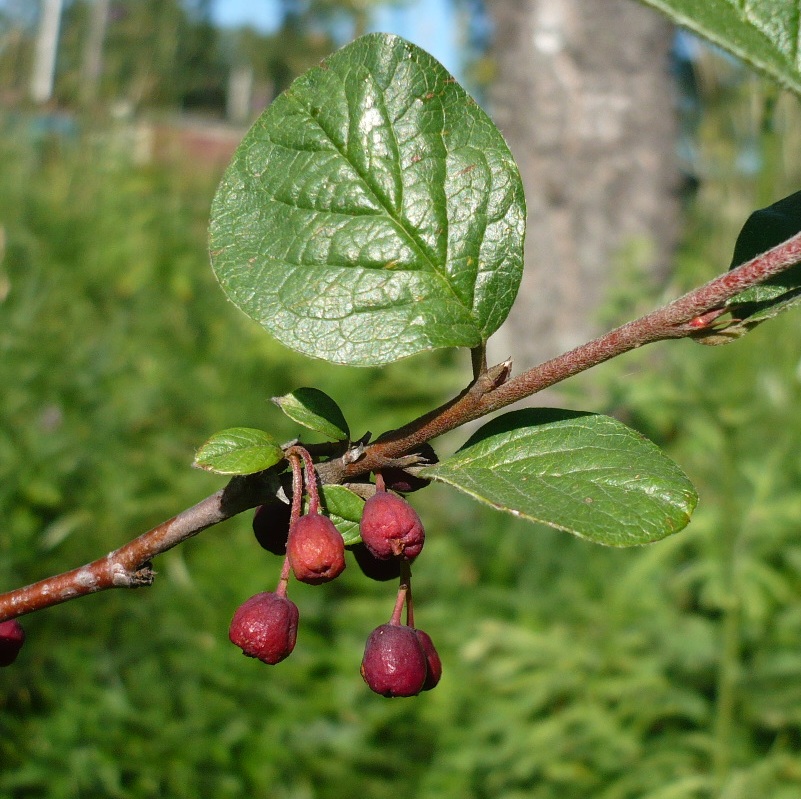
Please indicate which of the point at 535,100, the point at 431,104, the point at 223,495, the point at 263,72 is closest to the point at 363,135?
the point at 431,104

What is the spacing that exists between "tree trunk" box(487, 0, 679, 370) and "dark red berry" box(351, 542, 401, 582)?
337cm

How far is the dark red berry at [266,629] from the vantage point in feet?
1.71

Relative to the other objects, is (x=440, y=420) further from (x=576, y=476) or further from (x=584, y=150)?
(x=584, y=150)

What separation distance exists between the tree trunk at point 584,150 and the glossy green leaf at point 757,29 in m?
3.48

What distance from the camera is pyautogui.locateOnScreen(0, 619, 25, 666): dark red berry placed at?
574 millimetres

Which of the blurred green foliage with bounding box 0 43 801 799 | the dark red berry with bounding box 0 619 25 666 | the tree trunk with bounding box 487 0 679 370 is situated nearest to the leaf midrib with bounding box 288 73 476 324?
the dark red berry with bounding box 0 619 25 666

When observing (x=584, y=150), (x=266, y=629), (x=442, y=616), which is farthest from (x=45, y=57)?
(x=266, y=629)

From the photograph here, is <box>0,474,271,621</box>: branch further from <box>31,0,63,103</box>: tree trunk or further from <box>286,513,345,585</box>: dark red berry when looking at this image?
<box>31,0,63,103</box>: tree trunk

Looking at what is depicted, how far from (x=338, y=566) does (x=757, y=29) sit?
0.34m

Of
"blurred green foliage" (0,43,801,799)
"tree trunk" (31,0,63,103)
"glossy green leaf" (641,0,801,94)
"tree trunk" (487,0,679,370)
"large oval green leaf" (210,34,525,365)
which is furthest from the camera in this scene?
"tree trunk" (31,0,63,103)

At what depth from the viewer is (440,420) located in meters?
0.49

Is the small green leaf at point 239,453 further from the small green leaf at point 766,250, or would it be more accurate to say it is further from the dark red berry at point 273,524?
the small green leaf at point 766,250

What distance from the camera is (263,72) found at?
16.2m

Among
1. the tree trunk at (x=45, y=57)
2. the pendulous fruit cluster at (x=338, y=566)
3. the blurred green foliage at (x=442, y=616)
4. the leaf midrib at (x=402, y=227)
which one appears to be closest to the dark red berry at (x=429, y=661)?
the pendulous fruit cluster at (x=338, y=566)
